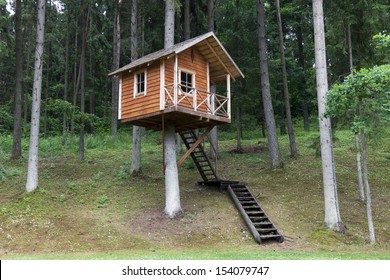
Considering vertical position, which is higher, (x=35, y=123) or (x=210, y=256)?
(x=35, y=123)

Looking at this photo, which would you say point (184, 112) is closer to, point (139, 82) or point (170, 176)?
point (170, 176)

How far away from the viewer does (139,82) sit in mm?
14602

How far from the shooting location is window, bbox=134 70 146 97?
1436 cm

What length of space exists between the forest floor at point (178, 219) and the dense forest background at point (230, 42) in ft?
12.5

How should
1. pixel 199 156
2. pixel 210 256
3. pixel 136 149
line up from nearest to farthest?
pixel 210 256 < pixel 199 156 < pixel 136 149

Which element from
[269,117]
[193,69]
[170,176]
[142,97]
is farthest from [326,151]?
[142,97]

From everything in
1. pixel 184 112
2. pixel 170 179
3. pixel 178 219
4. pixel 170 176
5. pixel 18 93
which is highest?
pixel 18 93

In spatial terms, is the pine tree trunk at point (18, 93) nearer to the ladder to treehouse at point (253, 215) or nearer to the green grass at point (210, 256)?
the green grass at point (210, 256)

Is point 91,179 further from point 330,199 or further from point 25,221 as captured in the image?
point 330,199

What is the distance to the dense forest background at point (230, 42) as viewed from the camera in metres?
15.9

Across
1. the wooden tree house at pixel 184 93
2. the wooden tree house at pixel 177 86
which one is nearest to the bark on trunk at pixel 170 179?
the wooden tree house at pixel 184 93

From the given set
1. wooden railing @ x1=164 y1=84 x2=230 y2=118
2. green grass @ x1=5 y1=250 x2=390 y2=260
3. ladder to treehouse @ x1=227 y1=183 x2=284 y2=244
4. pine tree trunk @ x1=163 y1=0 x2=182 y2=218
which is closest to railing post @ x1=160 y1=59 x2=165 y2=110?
wooden railing @ x1=164 y1=84 x2=230 y2=118

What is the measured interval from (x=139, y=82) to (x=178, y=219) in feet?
18.8

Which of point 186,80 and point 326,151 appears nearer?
point 326,151
